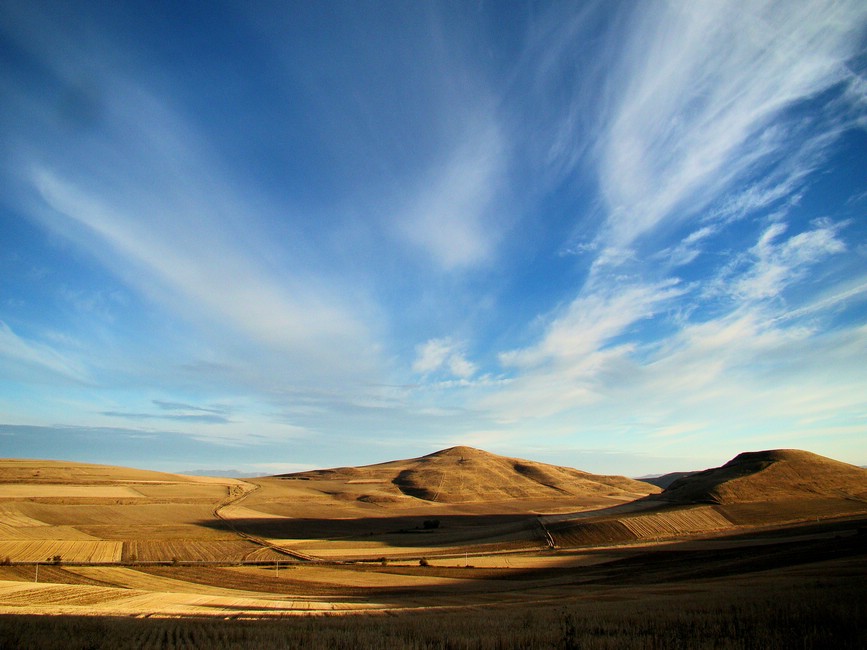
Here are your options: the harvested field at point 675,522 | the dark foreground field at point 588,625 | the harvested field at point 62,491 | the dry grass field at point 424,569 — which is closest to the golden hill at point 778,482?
the dry grass field at point 424,569

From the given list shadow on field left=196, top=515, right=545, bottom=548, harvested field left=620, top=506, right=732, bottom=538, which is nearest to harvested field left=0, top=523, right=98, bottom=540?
shadow on field left=196, top=515, right=545, bottom=548

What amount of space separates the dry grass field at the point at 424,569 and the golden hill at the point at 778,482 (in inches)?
21.6

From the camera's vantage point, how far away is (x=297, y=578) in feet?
145

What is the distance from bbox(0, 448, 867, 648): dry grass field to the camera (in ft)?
53.6

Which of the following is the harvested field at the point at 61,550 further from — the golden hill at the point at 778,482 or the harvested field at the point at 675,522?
the golden hill at the point at 778,482

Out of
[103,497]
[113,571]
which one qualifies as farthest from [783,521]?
[103,497]

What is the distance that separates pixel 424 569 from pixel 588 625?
3525 cm

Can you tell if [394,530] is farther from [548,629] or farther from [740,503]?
[548,629]

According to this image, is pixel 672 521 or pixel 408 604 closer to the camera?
pixel 408 604

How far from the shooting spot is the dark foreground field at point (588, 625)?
14.6 metres

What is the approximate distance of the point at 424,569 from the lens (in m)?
49.4

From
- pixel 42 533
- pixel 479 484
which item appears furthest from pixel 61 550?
pixel 479 484

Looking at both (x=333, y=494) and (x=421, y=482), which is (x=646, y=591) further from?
(x=421, y=482)

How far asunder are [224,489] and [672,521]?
392 feet
